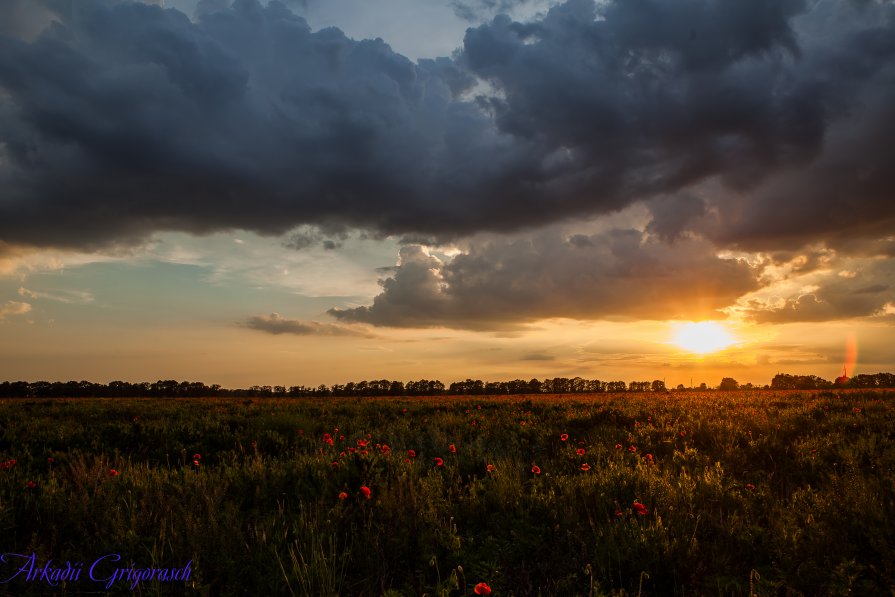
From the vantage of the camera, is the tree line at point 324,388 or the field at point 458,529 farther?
the tree line at point 324,388

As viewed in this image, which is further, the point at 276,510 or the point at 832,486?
the point at 832,486

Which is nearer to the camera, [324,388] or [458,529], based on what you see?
[458,529]

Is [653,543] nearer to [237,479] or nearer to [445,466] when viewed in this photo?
[445,466]

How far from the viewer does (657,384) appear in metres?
107

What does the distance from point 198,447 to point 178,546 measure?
673 cm

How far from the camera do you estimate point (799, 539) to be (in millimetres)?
4305

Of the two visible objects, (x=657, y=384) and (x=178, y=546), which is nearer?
(x=178, y=546)

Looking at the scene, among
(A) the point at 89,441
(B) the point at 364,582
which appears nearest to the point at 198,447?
(A) the point at 89,441

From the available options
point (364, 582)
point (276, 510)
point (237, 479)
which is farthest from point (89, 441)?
point (364, 582)

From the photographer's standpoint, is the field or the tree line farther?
the tree line

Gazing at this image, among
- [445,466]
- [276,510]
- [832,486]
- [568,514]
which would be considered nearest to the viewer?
[568,514]

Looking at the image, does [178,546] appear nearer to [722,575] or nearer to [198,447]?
[722,575]

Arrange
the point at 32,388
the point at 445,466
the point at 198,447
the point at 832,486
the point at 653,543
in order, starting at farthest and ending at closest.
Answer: the point at 32,388, the point at 198,447, the point at 445,466, the point at 832,486, the point at 653,543

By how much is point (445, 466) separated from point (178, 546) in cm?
365
